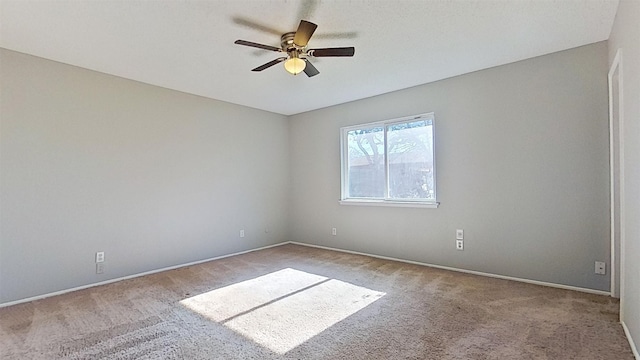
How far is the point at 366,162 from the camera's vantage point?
491cm

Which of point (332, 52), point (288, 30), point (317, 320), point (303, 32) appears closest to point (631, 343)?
point (317, 320)

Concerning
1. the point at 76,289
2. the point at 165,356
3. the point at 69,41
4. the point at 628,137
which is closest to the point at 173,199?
the point at 76,289

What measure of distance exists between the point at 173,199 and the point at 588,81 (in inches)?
196

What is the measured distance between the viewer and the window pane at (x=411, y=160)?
4.19m

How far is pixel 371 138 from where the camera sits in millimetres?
4836

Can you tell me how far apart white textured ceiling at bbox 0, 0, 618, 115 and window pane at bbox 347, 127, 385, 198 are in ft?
3.84

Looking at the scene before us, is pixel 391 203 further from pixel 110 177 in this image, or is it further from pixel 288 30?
pixel 110 177

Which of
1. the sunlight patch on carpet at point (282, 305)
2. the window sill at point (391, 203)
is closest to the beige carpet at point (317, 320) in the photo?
the sunlight patch on carpet at point (282, 305)

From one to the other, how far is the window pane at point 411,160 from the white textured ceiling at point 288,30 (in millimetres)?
769

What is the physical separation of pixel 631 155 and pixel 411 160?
247 centimetres

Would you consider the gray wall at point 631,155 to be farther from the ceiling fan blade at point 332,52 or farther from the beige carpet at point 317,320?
the ceiling fan blade at point 332,52

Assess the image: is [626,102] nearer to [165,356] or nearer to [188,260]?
[165,356]

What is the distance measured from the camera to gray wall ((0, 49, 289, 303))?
3.01m

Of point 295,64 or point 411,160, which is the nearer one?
point 295,64
